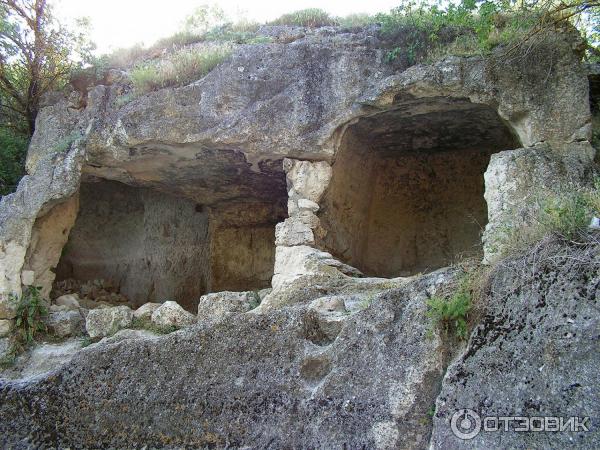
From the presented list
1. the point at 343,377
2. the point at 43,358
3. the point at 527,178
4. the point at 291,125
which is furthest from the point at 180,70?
the point at 343,377

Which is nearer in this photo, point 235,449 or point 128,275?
point 235,449

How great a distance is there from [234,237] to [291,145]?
2.69 meters

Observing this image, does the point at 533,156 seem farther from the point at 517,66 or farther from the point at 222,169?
the point at 222,169

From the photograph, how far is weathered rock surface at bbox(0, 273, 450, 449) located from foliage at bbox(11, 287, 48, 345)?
97 centimetres

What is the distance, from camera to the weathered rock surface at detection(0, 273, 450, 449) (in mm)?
4547

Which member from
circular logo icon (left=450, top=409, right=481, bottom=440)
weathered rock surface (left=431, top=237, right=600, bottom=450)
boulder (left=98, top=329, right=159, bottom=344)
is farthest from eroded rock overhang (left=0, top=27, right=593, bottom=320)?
circular logo icon (left=450, top=409, right=481, bottom=440)

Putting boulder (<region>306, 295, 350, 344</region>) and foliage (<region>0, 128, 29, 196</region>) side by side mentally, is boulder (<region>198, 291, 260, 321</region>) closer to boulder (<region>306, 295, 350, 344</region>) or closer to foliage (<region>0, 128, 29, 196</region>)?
boulder (<region>306, 295, 350, 344</region>)

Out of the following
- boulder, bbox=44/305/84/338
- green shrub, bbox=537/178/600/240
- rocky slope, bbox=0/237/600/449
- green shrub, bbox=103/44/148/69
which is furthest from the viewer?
green shrub, bbox=103/44/148/69

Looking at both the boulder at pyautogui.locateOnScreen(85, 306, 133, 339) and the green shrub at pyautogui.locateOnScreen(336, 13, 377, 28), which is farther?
the green shrub at pyautogui.locateOnScreen(336, 13, 377, 28)

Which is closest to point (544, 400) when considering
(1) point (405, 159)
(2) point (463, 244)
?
(2) point (463, 244)

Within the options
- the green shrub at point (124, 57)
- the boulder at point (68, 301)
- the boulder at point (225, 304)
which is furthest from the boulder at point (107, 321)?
the green shrub at point (124, 57)

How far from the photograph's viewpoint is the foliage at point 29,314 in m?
7.18

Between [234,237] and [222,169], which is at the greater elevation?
[222,169]

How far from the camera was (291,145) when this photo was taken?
7.11m
